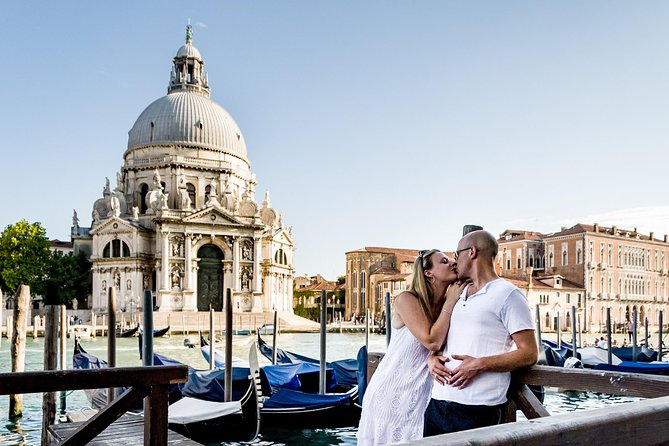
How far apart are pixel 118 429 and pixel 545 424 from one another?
380 cm

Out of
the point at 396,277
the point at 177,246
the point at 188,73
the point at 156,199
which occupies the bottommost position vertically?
the point at 396,277

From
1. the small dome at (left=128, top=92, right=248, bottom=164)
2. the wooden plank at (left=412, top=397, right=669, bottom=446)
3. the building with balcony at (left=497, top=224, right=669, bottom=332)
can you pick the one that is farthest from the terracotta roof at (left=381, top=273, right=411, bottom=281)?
the wooden plank at (left=412, top=397, right=669, bottom=446)

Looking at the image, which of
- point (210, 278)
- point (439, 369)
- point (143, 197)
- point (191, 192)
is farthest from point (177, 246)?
point (439, 369)

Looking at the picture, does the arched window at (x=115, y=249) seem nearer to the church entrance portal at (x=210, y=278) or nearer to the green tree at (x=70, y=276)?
the green tree at (x=70, y=276)

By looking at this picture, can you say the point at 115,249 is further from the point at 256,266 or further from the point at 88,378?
the point at 88,378

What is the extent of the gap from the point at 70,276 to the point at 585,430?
36.5 meters

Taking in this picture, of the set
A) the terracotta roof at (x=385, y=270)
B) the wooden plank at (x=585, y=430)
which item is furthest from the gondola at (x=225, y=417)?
the terracotta roof at (x=385, y=270)

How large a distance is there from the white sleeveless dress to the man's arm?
0.33m

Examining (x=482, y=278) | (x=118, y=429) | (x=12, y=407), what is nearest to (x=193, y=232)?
(x=12, y=407)

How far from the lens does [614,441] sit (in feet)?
3.82

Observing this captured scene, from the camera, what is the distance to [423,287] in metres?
2.31

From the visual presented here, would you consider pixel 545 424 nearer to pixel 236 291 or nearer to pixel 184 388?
pixel 184 388

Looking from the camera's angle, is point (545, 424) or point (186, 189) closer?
point (545, 424)

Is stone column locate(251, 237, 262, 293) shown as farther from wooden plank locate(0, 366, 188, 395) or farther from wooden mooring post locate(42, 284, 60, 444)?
wooden plank locate(0, 366, 188, 395)
